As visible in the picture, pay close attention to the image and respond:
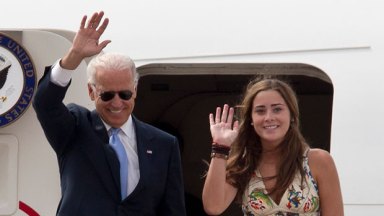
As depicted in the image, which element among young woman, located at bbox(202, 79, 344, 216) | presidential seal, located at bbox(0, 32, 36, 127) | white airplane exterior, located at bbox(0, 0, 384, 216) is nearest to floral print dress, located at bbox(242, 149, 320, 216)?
young woman, located at bbox(202, 79, 344, 216)

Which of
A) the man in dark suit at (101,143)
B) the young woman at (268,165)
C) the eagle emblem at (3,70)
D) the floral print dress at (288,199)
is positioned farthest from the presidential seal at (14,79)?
the floral print dress at (288,199)

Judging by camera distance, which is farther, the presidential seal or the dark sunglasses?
the presidential seal

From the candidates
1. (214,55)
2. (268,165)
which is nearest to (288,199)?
(268,165)

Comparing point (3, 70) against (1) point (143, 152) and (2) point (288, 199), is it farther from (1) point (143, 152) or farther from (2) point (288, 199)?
(2) point (288, 199)

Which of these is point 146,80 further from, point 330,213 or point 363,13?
point 330,213

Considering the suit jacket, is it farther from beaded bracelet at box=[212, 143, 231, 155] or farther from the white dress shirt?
beaded bracelet at box=[212, 143, 231, 155]

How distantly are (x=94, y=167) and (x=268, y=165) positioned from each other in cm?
66

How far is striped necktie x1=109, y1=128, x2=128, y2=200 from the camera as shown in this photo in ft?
8.53

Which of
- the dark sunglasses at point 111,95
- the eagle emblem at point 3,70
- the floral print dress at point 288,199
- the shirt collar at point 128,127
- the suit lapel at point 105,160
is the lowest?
the floral print dress at point 288,199

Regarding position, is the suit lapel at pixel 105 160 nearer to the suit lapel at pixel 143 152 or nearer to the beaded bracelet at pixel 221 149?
the suit lapel at pixel 143 152

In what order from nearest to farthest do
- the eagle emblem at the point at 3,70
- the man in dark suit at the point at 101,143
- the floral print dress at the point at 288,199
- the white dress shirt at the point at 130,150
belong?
the man in dark suit at the point at 101,143, the white dress shirt at the point at 130,150, the floral print dress at the point at 288,199, the eagle emblem at the point at 3,70

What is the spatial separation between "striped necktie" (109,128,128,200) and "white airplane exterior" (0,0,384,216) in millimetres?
1088

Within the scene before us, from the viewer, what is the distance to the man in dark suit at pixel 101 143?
251 cm

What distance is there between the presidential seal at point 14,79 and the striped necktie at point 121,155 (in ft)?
3.56
